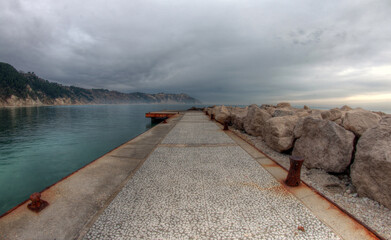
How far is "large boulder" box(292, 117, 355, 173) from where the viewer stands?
462cm

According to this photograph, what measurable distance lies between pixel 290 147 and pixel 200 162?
377 cm

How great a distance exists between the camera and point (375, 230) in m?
2.84

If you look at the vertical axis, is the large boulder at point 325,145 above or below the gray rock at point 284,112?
below

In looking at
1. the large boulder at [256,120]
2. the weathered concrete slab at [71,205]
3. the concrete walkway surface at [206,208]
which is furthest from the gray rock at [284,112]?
the weathered concrete slab at [71,205]

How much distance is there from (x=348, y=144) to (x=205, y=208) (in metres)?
4.38

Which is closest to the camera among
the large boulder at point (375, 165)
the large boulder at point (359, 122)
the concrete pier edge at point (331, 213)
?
the concrete pier edge at point (331, 213)

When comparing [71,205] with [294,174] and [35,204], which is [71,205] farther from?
[294,174]

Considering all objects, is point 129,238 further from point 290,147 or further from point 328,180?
point 290,147

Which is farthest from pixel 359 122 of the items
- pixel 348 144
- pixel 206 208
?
pixel 206 208

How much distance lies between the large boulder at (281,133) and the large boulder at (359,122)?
1900 millimetres

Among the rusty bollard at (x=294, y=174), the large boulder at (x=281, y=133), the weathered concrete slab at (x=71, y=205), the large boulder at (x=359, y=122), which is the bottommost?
the weathered concrete slab at (x=71, y=205)

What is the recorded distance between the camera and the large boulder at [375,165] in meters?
3.33

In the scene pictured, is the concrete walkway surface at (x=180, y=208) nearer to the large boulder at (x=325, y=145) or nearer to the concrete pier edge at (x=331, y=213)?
the concrete pier edge at (x=331, y=213)

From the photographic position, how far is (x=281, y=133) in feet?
22.5
